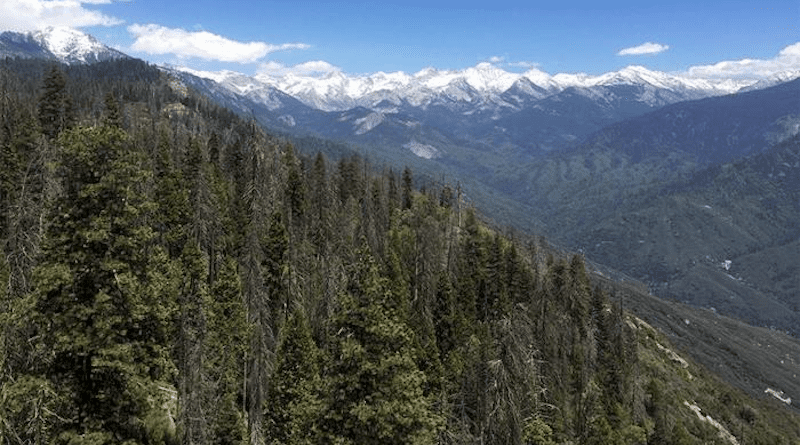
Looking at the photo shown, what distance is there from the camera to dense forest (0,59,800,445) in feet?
52.3

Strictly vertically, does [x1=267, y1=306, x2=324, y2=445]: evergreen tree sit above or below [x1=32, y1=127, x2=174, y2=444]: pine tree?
below

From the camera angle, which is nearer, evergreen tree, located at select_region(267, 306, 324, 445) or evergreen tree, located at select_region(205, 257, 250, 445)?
evergreen tree, located at select_region(205, 257, 250, 445)

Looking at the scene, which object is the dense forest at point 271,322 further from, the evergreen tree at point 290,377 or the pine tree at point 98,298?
the evergreen tree at point 290,377

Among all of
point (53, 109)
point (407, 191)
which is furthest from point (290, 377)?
point (407, 191)

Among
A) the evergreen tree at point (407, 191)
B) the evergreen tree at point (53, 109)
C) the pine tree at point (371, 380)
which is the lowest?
the evergreen tree at point (407, 191)

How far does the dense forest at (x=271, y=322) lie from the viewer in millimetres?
15945

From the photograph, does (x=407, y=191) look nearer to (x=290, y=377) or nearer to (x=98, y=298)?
(x=290, y=377)

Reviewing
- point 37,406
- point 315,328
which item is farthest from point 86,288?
point 315,328

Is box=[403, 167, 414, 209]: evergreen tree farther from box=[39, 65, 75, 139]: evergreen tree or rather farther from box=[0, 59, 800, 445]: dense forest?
box=[39, 65, 75, 139]: evergreen tree

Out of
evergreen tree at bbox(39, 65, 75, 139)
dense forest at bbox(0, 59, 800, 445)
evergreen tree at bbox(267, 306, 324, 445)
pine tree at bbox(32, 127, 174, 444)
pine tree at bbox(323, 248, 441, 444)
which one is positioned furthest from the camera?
evergreen tree at bbox(39, 65, 75, 139)

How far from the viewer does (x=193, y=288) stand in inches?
1772

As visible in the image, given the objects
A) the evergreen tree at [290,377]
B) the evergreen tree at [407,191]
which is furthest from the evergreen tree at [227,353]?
the evergreen tree at [407,191]

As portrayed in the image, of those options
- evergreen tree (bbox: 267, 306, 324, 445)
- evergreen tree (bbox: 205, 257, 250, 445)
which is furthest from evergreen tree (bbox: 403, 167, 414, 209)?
evergreen tree (bbox: 267, 306, 324, 445)

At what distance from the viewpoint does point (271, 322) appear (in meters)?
53.4
